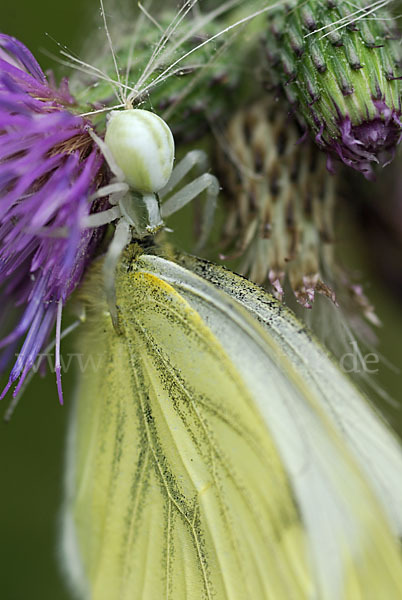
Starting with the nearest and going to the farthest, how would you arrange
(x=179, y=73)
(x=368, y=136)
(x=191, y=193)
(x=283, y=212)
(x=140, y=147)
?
(x=140, y=147) → (x=368, y=136) → (x=191, y=193) → (x=179, y=73) → (x=283, y=212)

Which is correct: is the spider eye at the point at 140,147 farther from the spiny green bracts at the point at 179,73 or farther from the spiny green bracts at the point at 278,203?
the spiny green bracts at the point at 278,203

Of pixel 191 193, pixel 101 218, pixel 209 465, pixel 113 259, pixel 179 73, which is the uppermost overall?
pixel 179 73

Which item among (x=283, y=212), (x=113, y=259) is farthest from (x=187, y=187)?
(x=283, y=212)

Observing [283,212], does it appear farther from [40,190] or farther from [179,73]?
[40,190]

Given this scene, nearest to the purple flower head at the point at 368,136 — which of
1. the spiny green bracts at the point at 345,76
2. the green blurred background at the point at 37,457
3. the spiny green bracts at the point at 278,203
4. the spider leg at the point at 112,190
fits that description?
the spiny green bracts at the point at 345,76

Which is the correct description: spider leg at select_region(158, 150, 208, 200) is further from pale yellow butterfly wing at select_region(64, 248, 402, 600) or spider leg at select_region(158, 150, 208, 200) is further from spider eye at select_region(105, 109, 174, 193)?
pale yellow butterfly wing at select_region(64, 248, 402, 600)

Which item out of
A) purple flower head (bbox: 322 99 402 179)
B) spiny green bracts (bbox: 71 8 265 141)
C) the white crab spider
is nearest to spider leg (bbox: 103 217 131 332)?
the white crab spider

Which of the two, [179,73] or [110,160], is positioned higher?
[179,73]
